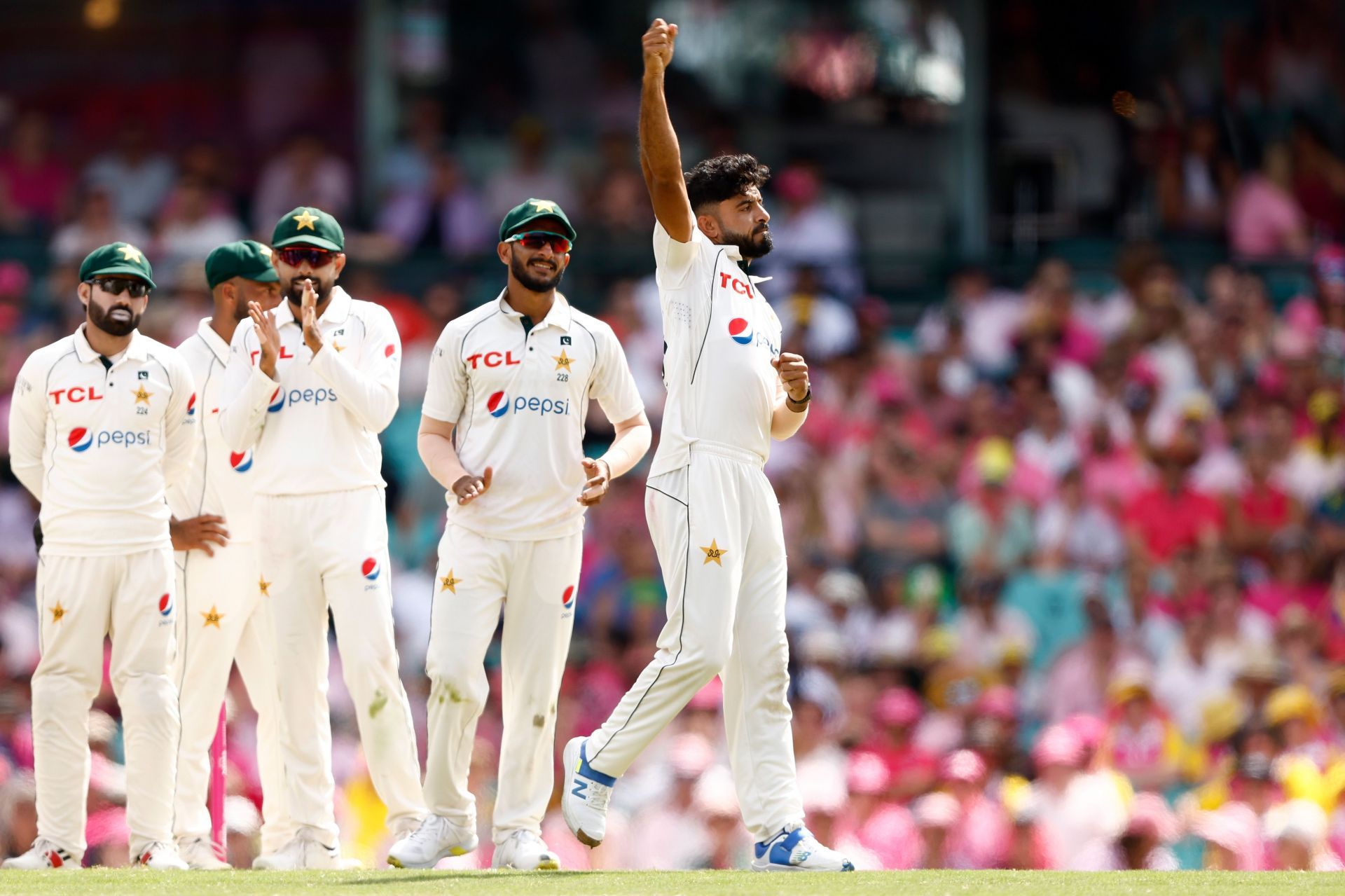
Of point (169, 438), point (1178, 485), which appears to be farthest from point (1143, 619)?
point (169, 438)

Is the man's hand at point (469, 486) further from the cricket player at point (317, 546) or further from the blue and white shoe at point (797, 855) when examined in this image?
the blue and white shoe at point (797, 855)

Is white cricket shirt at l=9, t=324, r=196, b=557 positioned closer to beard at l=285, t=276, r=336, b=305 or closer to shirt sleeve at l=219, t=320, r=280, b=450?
shirt sleeve at l=219, t=320, r=280, b=450

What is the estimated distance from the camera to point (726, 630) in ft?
24.4

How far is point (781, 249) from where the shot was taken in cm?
1550


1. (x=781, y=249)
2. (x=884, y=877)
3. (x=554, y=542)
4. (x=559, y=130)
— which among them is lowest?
(x=884, y=877)

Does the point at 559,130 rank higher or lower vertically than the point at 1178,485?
higher

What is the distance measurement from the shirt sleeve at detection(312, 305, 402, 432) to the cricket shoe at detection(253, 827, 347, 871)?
160cm

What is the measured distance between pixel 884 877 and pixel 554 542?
1.75m

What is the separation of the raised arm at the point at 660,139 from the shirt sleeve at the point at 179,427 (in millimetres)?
2254

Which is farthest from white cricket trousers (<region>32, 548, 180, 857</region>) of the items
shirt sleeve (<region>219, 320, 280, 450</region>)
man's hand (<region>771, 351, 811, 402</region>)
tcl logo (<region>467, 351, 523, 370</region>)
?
man's hand (<region>771, 351, 811, 402</region>)

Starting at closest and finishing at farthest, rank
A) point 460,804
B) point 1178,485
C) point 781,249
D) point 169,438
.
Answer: point 460,804 < point 169,438 < point 1178,485 < point 781,249

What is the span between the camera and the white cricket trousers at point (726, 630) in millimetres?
7449

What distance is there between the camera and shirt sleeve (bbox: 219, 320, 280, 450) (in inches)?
325

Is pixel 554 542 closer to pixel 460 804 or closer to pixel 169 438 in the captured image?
pixel 460 804
